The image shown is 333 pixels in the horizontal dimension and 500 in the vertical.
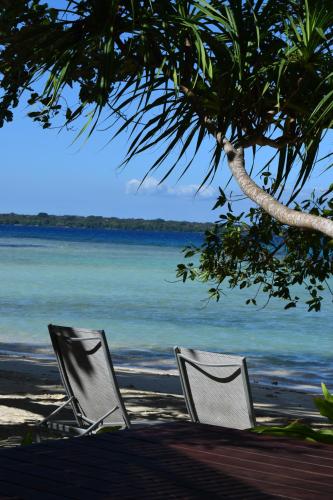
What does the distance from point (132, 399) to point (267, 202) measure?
412 cm

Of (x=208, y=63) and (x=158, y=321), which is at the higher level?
(x=208, y=63)

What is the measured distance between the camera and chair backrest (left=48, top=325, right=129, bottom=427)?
4438 millimetres

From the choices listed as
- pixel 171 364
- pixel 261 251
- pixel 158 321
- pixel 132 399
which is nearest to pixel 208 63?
pixel 261 251

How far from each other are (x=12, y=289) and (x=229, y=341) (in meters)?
10.1

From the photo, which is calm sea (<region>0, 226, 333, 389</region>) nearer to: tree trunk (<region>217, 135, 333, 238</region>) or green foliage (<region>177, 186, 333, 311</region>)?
green foliage (<region>177, 186, 333, 311</region>)

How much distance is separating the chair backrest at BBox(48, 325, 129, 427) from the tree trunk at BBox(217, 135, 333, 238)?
3.70 feet

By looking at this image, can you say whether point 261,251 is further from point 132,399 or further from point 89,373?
point 132,399

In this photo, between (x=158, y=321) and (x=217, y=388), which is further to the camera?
(x=158, y=321)

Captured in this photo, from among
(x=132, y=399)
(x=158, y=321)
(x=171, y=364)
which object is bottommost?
(x=158, y=321)

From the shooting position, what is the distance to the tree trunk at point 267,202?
328 centimetres

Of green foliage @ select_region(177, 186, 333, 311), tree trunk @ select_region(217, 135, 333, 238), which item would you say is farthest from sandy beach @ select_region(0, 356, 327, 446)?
tree trunk @ select_region(217, 135, 333, 238)

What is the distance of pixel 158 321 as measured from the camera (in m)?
18.7

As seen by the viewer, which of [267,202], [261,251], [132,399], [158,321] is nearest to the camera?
[267,202]

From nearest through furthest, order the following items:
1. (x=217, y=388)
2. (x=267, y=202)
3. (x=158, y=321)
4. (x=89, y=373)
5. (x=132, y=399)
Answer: (x=267, y=202) → (x=217, y=388) → (x=89, y=373) → (x=132, y=399) → (x=158, y=321)
